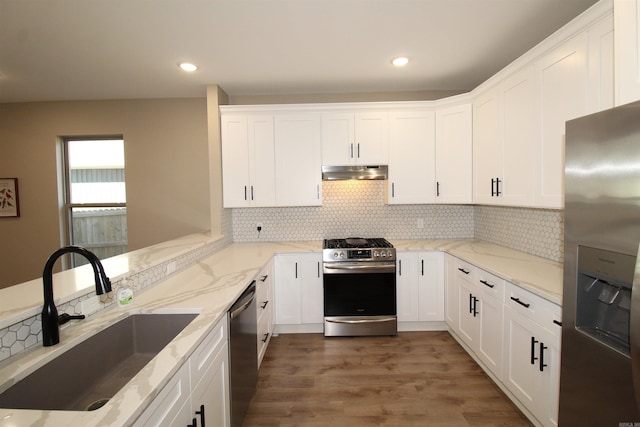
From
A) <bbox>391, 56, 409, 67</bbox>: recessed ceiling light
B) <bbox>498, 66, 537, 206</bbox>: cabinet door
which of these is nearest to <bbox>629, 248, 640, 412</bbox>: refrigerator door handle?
<bbox>498, 66, 537, 206</bbox>: cabinet door

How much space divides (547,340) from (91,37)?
3592 mm

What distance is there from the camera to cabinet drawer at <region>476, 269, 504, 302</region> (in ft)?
6.79

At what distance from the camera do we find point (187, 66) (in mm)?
2695

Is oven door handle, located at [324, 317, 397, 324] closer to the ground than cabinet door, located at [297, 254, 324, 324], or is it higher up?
closer to the ground

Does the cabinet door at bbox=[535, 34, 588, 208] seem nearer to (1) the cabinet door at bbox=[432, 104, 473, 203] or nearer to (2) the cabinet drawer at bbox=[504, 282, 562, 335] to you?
(2) the cabinet drawer at bbox=[504, 282, 562, 335]

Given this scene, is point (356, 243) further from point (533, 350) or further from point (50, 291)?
point (50, 291)

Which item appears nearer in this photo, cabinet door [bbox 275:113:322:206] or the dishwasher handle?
the dishwasher handle

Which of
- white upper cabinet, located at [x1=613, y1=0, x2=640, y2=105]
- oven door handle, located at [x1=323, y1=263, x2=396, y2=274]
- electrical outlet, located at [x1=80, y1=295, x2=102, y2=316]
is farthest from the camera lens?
oven door handle, located at [x1=323, y1=263, x2=396, y2=274]

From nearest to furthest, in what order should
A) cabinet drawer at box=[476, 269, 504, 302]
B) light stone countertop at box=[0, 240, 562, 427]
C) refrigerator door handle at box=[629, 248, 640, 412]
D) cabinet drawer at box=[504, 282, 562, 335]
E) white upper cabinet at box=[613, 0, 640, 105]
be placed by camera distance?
light stone countertop at box=[0, 240, 562, 427], refrigerator door handle at box=[629, 248, 640, 412], white upper cabinet at box=[613, 0, 640, 105], cabinet drawer at box=[504, 282, 562, 335], cabinet drawer at box=[476, 269, 504, 302]

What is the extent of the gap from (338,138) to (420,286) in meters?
1.80

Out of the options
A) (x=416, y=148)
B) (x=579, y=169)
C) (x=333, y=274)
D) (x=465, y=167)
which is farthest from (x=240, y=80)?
(x=579, y=169)

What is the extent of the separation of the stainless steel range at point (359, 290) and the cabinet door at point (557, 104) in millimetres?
1406

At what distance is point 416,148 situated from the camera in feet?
10.6

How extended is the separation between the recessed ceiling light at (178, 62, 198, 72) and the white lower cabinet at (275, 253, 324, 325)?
1.96 metres
